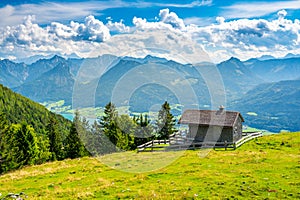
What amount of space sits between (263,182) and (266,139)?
27.4 metres

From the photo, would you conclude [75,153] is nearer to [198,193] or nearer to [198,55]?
[198,55]

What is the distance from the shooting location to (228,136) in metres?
46.2

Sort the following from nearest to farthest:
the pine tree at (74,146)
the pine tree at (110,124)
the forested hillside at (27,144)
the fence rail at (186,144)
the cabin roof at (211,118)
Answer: the fence rail at (186,144), the cabin roof at (211,118), the forested hillside at (27,144), the pine tree at (110,124), the pine tree at (74,146)

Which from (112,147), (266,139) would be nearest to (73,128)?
(112,147)

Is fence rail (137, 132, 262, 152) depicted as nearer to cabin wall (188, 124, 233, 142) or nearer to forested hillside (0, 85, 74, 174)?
cabin wall (188, 124, 233, 142)

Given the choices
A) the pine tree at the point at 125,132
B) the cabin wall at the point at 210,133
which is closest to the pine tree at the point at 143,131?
the pine tree at the point at 125,132

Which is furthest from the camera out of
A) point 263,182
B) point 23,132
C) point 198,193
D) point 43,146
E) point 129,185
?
point 43,146

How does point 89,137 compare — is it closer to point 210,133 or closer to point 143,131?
point 143,131

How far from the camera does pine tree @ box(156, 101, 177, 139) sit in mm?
66500

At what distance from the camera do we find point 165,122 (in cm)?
6750

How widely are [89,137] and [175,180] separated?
1952 inches

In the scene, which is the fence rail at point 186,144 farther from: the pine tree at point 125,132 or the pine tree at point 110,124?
the pine tree at point 110,124

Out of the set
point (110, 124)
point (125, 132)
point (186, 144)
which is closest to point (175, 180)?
point (186, 144)

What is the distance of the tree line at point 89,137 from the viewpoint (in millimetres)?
57344
